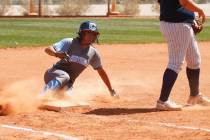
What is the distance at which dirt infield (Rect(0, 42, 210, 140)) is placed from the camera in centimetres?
663

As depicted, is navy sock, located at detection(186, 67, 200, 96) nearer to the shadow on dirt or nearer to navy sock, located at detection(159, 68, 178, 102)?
navy sock, located at detection(159, 68, 178, 102)

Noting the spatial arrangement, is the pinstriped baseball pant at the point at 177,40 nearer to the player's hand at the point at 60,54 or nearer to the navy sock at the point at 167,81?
the navy sock at the point at 167,81

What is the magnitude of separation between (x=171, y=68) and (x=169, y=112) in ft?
1.84

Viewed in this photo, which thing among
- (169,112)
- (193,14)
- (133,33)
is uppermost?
(193,14)

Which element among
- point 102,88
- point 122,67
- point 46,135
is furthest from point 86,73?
point 46,135

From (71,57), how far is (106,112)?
1201 mm

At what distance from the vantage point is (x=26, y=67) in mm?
14164

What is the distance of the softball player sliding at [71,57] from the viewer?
8945 mm

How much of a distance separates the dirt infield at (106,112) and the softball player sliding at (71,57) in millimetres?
366

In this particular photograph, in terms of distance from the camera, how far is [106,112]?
830 cm

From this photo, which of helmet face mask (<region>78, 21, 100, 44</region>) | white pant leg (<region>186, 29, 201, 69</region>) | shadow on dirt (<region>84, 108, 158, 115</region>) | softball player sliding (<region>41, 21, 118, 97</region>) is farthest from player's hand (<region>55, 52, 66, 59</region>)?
white pant leg (<region>186, 29, 201, 69</region>)

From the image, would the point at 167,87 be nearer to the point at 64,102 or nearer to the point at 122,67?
the point at 64,102

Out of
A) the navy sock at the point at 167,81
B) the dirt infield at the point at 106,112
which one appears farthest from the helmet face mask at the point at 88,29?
the navy sock at the point at 167,81

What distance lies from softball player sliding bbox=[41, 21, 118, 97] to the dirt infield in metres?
0.37
